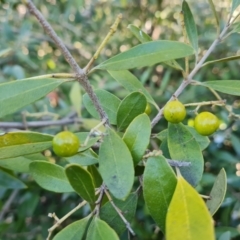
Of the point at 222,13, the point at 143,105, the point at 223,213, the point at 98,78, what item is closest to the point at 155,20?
the point at 222,13

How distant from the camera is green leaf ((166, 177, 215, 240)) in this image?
1.28 ft

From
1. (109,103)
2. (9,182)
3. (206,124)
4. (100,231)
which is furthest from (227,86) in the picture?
(9,182)

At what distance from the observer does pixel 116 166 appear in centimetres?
47

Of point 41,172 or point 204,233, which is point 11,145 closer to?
point 41,172

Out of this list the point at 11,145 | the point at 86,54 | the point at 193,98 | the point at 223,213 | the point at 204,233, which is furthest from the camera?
the point at 86,54

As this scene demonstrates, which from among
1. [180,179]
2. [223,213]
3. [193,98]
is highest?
[180,179]

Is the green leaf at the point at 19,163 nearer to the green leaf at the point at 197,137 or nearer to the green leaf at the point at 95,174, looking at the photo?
the green leaf at the point at 95,174

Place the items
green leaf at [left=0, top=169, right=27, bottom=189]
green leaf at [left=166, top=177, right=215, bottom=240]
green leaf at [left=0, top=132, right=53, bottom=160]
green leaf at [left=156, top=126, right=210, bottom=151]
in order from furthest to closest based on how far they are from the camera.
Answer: green leaf at [left=0, top=169, right=27, bottom=189], green leaf at [left=156, top=126, right=210, bottom=151], green leaf at [left=0, top=132, right=53, bottom=160], green leaf at [left=166, top=177, right=215, bottom=240]

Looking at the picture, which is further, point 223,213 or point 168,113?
point 223,213

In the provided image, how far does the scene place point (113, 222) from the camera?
539 mm

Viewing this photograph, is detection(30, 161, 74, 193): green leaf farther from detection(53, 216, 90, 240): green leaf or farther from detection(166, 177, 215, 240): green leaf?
detection(166, 177, 215, 240): green leaf

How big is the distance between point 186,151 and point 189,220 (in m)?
Result: 0.16

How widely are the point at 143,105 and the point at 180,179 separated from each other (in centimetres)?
16

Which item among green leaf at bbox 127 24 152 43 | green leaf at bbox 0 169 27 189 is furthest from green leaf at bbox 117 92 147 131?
green leaf at bbox 0 169 27 189
